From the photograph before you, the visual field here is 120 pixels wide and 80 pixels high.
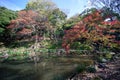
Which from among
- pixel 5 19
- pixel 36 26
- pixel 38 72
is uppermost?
pixel 5 19

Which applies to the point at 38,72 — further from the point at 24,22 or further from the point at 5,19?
the point at 5,19

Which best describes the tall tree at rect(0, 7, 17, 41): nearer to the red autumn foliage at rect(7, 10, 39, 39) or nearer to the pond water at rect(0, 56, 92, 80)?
the red autumn foliage at rect(7, 10, 39, 39)

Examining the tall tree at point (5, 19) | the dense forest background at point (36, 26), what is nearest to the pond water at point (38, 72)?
the dense forest background at point (36, 26)

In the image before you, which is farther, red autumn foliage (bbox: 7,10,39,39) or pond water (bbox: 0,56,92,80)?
red autumn foliage (bbox: 7,10,39,39)

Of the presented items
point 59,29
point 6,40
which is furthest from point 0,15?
point 59,29

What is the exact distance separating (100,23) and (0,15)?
20.9 m

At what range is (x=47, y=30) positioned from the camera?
28.2m

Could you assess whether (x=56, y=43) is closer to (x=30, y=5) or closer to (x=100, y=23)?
(x=30, y=5)

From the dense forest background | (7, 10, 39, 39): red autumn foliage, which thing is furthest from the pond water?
(7, 10, 39, 39): red autumn foliage

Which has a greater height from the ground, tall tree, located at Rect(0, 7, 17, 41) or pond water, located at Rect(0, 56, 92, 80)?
tall tree, located at Rect(0, 7, 17, 41)

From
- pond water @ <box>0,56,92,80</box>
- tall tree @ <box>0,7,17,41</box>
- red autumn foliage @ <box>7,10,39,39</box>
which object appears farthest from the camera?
tall tree @ <box>0,7,17,41</box>

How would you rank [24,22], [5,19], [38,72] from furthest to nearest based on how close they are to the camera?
[5,19], [24,22], [38,72]

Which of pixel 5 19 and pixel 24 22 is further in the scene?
pixel 5 19

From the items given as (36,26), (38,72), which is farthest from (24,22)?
(38,72)
